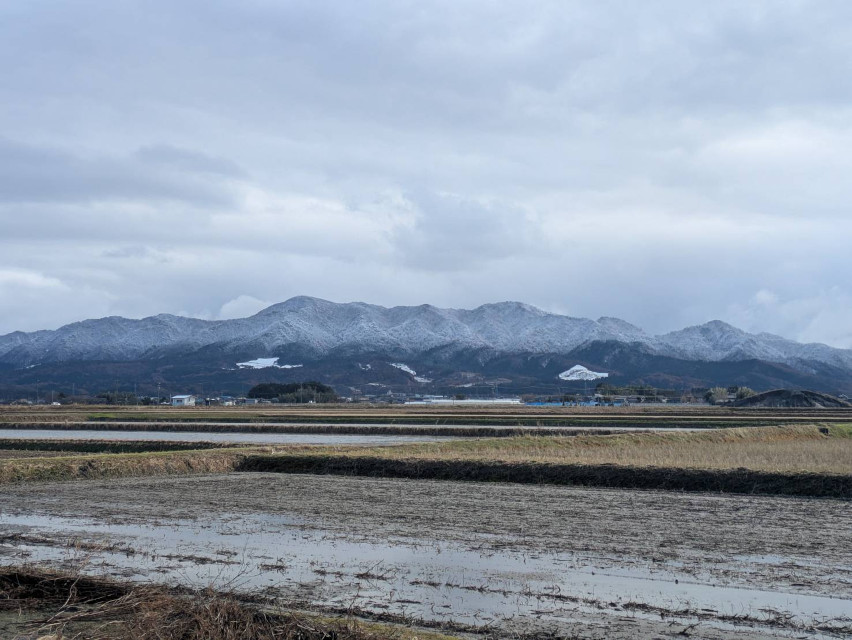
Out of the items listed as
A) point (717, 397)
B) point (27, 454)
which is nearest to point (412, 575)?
point (27, 454)

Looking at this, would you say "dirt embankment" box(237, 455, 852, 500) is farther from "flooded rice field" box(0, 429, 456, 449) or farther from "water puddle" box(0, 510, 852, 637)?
"flooded rice field" box(0, 429, 456, 449)

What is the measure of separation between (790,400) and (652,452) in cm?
7738

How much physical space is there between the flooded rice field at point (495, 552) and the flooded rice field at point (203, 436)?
2058cm

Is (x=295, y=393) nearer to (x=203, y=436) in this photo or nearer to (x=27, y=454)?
(x=203, y=436)

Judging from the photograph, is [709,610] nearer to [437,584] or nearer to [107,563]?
[437,584]

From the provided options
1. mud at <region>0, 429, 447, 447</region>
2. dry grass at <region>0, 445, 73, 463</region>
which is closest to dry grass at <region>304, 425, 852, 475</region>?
mud at <region>0, 429, 447, 447</region>

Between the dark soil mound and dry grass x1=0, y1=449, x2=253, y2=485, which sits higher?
dry grass x1=0, y1=449, x2=253, y2=485

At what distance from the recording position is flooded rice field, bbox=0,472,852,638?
337 inches

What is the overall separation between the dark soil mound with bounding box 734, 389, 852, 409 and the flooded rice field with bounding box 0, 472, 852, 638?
8679cm

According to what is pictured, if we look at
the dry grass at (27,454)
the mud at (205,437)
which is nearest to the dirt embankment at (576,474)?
the dry grass at (27,454)

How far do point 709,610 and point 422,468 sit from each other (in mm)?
15143

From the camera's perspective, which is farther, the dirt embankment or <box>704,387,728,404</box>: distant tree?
<box>704,387,728,404</box>: distant tree

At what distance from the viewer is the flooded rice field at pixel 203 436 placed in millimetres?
39406

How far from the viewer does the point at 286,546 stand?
1221 cm
